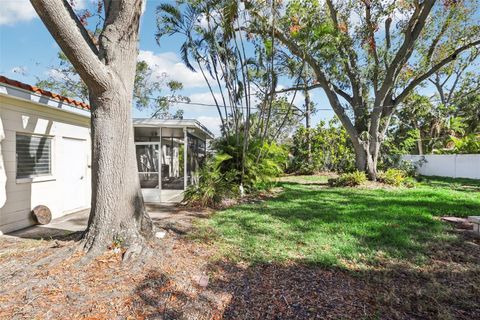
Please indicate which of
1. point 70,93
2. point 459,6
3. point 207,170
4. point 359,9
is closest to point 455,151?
point 459,6

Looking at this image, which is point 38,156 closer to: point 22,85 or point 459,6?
point 22,85

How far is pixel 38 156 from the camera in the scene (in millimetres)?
6195

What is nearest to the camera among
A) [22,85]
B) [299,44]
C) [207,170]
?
[22,85]

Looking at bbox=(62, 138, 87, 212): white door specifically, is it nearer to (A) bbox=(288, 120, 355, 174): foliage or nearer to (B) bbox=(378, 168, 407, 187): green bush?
(B) bbox=(378, 168, 407, 187): green bush

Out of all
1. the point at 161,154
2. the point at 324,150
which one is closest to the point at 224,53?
the point at 161,154

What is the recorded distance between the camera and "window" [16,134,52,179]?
5715 millimetres

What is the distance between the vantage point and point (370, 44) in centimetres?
1076

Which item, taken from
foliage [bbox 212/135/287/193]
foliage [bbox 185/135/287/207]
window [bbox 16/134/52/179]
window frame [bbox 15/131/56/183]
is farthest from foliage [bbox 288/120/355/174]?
window [bbox 16/134/52/179]

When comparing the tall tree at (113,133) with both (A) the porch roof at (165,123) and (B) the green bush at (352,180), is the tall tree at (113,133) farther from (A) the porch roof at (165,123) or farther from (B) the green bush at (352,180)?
(B) the green bush at (352,180)

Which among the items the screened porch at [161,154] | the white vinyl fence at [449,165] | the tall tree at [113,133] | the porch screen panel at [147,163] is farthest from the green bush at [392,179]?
the tall tree at [113,133]

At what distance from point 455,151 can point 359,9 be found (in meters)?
10.0

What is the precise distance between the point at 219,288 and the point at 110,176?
6.79 feet

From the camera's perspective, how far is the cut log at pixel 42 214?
5.90 meters

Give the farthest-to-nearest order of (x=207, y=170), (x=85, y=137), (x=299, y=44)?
(x=299, y=44) → (x=207, y=170) → (x=85, y=137)
